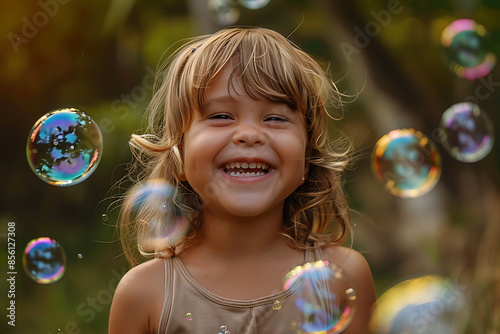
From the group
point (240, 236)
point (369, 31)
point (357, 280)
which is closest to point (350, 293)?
point (357, 280)

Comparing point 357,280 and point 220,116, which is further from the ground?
point 220,116

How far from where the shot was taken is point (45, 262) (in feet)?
6.51

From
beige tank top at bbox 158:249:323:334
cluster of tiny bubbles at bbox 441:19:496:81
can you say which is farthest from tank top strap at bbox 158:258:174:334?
cluster of tiny bubbles at bbox 441:19:496:81

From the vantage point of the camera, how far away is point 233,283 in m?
1.52

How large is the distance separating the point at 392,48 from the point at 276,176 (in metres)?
1.85

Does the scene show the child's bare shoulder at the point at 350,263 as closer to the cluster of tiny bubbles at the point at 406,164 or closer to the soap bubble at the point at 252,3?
the cluster of tiny bubbles at the point at 406,164

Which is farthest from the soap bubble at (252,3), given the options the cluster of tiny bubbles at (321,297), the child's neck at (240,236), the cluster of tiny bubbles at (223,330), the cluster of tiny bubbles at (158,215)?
the cluster of tiny bubbles at (223,330)

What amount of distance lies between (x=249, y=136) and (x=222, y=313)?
0.39 meters

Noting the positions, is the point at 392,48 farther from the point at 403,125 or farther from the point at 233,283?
the point at 233,283

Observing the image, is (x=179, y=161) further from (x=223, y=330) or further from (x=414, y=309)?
(x=414, y=309)

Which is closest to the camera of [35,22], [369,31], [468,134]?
[468,134]

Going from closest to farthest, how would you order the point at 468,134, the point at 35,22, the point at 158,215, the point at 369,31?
the point at 158,215, the point at 468,134, the point at 369,31, the point at 35,22

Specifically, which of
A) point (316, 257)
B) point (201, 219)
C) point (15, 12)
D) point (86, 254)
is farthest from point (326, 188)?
point (15, 12)

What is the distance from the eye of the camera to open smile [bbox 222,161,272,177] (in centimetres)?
146
